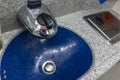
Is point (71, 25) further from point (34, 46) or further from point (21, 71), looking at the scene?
point (21, 71)

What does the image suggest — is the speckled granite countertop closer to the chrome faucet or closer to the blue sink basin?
the blue sink basin

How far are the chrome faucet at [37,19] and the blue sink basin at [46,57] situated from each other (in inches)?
5.4

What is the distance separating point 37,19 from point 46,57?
229 mm

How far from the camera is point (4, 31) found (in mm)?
881

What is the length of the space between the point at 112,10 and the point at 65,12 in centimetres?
35

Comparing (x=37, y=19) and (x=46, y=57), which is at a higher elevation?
(x=37, y=19)

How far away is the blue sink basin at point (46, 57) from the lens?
807mm

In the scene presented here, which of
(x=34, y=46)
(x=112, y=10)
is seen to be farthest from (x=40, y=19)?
(x=112, y=10)

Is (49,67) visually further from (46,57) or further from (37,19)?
(37,19)

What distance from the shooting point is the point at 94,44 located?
3.10ft

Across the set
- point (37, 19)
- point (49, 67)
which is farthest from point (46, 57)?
point (37, 19)

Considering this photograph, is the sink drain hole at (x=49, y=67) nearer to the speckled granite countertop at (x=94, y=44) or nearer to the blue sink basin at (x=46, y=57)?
the blue sink basin at (x=46, y=57)

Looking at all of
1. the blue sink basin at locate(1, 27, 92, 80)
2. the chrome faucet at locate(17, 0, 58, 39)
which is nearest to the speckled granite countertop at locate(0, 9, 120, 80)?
the blue sink basin at locate(1, 27, 92, 80)

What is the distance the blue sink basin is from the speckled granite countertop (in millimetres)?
31
